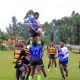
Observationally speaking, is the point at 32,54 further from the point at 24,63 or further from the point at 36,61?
the point at 24,63

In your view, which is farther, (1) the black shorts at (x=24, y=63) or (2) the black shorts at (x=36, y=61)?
(1) the black shorts at (x=24, y=63)

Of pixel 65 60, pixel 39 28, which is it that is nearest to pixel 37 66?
pixel 39 28

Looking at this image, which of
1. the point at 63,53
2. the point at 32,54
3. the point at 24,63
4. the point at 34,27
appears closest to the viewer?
the point at 34,27

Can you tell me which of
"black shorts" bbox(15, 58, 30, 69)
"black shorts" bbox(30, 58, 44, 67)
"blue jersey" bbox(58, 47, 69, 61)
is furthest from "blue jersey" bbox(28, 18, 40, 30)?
"blue jersey" bbox(58, 47, 69, 61)

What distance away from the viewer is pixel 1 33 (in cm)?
9462

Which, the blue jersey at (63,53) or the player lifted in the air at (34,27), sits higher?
the player lifted in the air at (34,27)

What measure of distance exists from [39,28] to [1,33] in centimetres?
8243

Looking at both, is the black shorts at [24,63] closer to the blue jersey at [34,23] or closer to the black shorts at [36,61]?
the black shorts at [36,61]

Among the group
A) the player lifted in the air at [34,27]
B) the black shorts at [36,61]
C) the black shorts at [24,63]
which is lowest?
the black shorts at [24,63]

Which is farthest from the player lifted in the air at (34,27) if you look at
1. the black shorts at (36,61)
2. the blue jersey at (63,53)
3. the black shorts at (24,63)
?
the blue jersey at (63,53)

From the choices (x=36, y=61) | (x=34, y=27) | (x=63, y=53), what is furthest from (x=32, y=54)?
(x=63, y=53)

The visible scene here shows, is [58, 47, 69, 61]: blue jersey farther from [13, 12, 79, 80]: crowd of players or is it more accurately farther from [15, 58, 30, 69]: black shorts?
[15, 58, 30, 69]: black shorts

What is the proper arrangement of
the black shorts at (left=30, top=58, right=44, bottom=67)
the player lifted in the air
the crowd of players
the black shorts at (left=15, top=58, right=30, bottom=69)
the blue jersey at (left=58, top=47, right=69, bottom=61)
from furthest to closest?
the blue jersey at (left=58, top=47, right=69, bottom=61)
the black shorts at (left=15, top=58, right=30, bottom=69)
the black shorts at (left=30, top=58, right=44, bottom=67)
the crowd of players
the player lifted in the air

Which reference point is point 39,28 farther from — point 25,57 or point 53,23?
point 53,23
